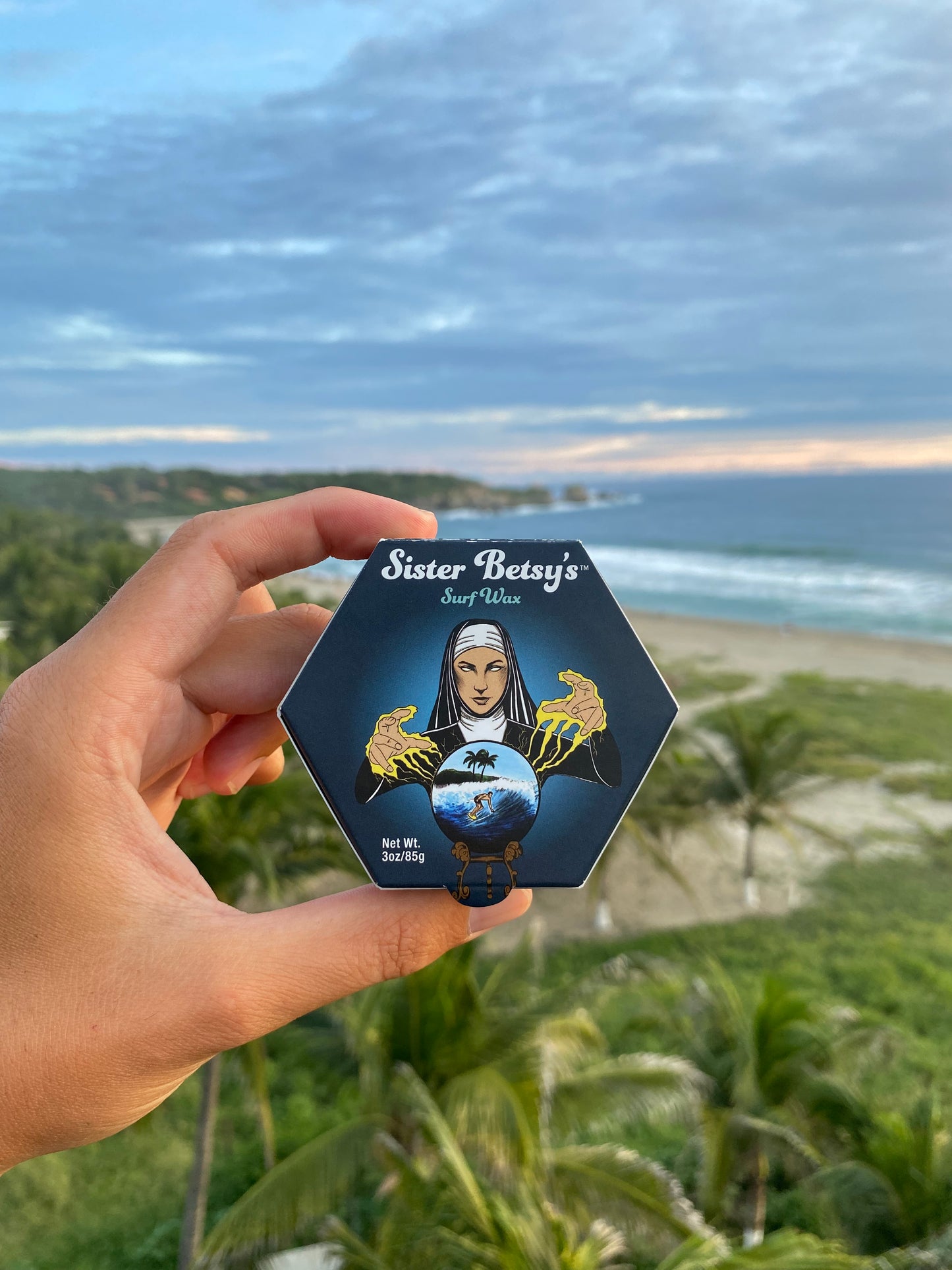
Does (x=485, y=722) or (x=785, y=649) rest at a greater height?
(x=485, y=722)

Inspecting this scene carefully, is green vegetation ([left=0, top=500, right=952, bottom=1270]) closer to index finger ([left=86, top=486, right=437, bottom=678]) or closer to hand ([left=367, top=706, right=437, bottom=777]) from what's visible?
hand ([left=367, top=706, right=437, bottom=777])

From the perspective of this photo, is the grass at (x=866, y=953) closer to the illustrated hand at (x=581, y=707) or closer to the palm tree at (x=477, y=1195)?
the palm tree at (x=477, y=1195)

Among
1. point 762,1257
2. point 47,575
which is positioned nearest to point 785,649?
Result: point 47,575

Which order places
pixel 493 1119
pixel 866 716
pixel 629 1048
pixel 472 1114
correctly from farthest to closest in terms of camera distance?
1. pixel 866 716
2. pixel 629 1048
3. pixel 472 1114
4. pixel 493 1119

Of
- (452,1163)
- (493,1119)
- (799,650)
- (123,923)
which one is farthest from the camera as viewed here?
(799,650)

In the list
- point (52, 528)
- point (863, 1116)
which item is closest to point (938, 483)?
point (52, 528)

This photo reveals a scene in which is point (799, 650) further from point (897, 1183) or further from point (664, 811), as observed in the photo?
point (897, 1183)

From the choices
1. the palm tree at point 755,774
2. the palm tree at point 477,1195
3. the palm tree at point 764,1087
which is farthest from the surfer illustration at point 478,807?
the palm tree at point 755,774
